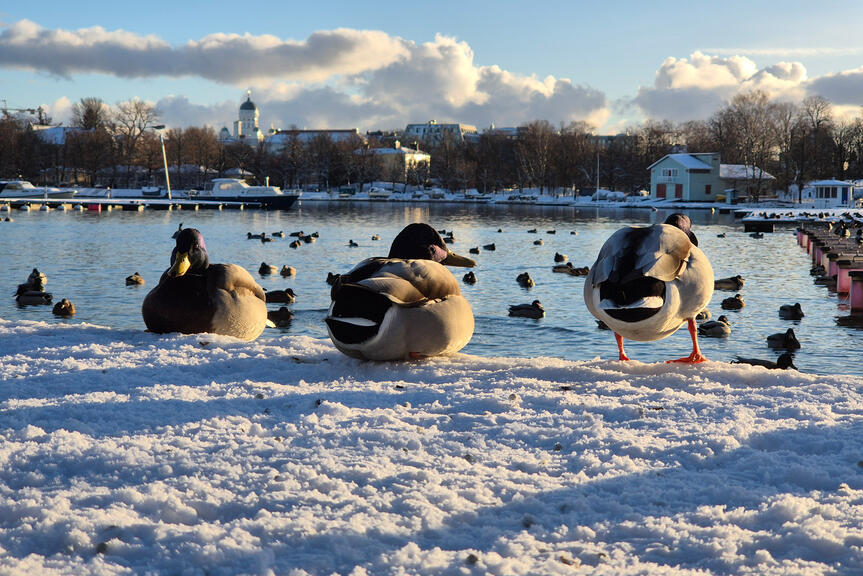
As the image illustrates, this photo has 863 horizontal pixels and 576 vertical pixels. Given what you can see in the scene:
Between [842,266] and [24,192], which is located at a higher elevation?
[24,192]

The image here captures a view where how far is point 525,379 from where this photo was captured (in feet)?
17.9

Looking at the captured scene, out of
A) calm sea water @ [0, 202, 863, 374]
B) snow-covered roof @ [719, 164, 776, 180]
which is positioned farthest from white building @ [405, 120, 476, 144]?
calm sea water @ [0, 202, 863, 374]

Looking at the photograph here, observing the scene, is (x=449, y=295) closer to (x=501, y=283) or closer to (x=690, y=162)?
(x=501, y=283)

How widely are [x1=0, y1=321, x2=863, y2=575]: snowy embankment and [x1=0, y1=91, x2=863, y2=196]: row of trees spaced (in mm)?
76274

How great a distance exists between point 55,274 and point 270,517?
1743cm

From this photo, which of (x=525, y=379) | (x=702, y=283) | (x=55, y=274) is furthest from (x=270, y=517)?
(x=55, y=274)

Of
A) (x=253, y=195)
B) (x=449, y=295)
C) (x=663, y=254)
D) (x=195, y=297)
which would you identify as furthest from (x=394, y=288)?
(x=253, y=195)

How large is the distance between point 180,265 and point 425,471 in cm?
415

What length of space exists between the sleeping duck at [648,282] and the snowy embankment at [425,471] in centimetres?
38

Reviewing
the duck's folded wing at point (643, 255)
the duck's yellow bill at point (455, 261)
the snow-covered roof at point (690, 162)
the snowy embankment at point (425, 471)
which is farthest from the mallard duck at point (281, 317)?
the snow-covered roof at point (690, 162)

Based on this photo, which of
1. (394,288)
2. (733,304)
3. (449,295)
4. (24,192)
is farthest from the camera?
(24,192)

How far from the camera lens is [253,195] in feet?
224

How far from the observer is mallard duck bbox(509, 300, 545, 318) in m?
12.9

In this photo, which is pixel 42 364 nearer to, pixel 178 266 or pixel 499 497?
pixel 178 266
